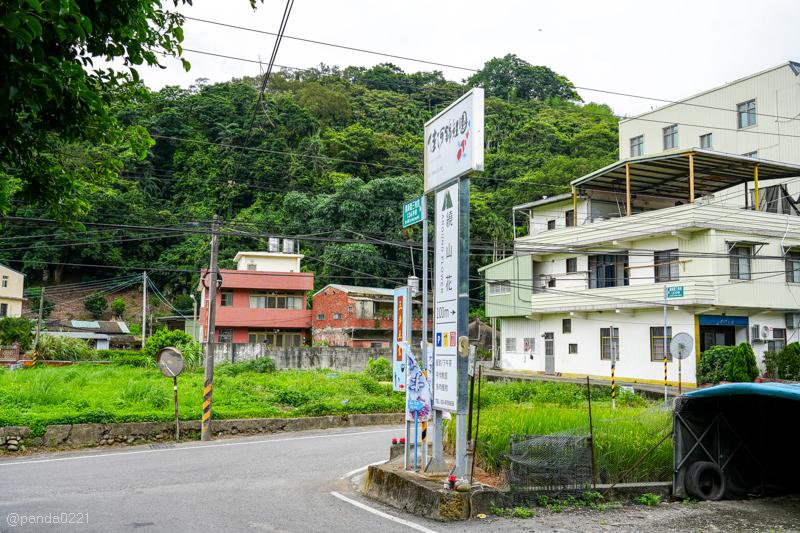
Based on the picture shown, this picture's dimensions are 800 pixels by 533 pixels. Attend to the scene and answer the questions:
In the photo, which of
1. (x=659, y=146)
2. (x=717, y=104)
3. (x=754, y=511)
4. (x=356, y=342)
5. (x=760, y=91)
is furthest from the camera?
(x=356, y=342)

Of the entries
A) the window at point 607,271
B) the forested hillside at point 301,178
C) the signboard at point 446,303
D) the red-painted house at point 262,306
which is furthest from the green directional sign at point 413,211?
the red-painted house at point 262,306

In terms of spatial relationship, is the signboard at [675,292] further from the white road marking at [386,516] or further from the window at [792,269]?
the white road marking at [386,516]

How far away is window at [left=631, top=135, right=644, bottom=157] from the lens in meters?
41.5

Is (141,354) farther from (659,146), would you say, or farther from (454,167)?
(659,146)

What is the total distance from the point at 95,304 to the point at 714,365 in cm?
5862

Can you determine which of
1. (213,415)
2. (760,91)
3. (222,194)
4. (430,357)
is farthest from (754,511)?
(222,194)

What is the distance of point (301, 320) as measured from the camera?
160 ft

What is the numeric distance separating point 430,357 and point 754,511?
512 cm

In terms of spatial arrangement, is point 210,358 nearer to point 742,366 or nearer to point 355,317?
point 742,366

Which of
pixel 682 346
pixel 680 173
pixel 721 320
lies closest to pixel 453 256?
pixel 682 346

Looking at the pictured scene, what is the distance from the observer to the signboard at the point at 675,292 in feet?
86.9

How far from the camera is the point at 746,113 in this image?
114 feet

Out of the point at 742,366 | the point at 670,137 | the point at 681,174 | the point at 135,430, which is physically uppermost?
the point at 670,137

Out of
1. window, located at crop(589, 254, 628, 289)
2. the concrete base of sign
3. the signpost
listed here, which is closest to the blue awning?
window, located at crop(589, 254, 628, 289)
